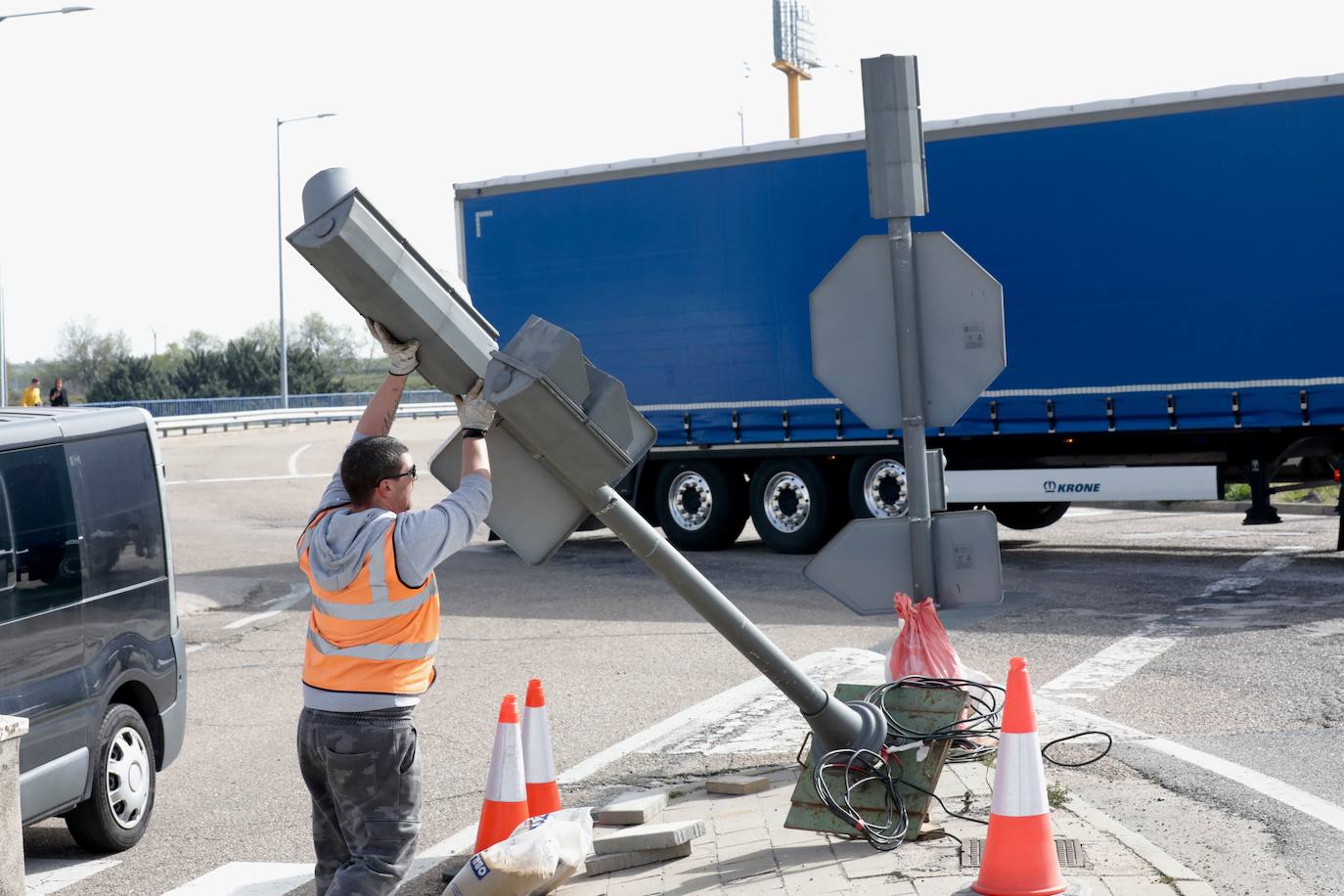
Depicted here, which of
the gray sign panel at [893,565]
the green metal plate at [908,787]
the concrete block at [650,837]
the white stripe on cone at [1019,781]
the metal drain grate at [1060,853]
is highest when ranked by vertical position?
the gray sign panel at [893,565]

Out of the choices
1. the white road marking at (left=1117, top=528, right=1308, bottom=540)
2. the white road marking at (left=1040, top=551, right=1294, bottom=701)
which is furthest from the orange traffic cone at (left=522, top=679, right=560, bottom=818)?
the white road marking at (left=1117, top=528, right=1308, bottom=540)

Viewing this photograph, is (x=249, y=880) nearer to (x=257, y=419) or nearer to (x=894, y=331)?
(x=894, y=331)

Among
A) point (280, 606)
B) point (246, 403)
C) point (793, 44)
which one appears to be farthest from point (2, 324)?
point (280, 606)

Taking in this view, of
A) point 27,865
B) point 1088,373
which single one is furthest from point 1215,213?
point 27,865

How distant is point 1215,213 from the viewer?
49.7 ft

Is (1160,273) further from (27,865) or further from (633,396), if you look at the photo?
(27,865)

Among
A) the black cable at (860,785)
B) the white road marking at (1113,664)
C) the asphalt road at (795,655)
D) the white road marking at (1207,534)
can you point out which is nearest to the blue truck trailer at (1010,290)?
the white road marking at (1207,534)

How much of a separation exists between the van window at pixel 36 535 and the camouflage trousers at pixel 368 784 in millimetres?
2589

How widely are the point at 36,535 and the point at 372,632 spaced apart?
2926 millimetres

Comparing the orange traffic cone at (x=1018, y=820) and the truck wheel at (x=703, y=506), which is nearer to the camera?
the orange traffic cone at (x=1018, y=820)

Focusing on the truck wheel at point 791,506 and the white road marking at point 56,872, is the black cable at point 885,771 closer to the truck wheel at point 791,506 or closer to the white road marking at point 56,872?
the white road marking at point 56,872

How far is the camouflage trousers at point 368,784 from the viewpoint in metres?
4.45

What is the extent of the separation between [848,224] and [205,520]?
11485 mm

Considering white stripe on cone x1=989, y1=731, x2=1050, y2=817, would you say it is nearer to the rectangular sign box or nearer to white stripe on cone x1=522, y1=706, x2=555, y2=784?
white stripe on cone x1=522, y1=706, x2=555, y2=784
